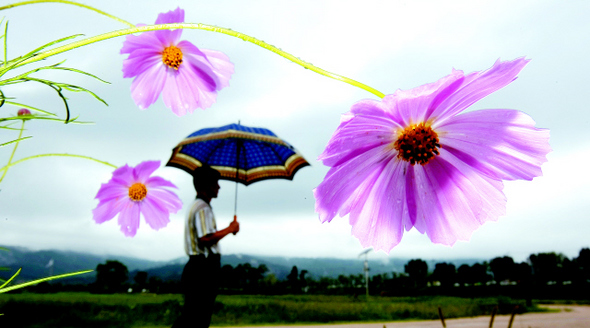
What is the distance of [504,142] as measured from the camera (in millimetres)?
373

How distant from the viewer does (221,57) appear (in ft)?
→ 2.16

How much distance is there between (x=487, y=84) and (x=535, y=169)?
92 millimetres

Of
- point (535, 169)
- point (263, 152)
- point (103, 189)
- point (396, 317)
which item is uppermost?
point (263, 152)

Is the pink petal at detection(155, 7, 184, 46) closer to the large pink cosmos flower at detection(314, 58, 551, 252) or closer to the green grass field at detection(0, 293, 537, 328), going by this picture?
the large pink cosmos flower at detection(314, 58, 551, 252)

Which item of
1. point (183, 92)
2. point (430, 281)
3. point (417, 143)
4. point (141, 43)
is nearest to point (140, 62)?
point (141, 43)

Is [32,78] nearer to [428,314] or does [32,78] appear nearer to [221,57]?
[221,57]

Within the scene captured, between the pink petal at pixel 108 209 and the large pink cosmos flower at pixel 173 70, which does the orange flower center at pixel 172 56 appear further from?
the pink petal at pixel 108 209

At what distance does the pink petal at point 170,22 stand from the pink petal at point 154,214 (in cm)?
84

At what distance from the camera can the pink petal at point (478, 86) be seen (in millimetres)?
313

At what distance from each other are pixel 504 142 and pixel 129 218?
135 centimetres

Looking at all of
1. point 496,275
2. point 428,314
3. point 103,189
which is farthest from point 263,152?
point 496,275

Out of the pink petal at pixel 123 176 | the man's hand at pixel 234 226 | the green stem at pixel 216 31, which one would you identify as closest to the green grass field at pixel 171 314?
the man's hand at pixel 234 226

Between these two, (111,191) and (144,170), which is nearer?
(111,191)

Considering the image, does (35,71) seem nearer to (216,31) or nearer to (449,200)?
(216,31)
